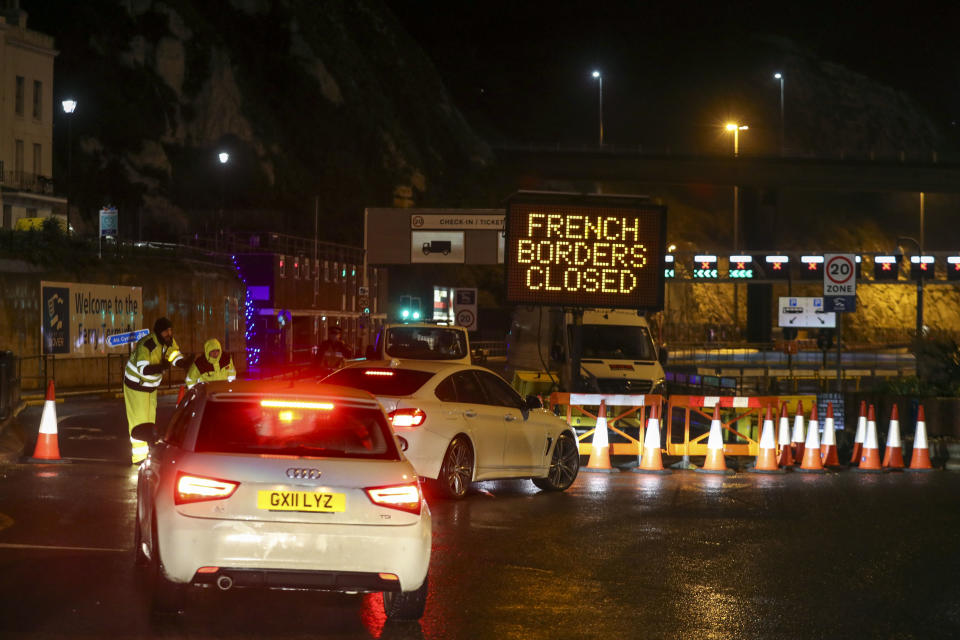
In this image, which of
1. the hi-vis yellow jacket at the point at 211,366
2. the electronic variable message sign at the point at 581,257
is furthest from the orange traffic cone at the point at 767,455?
the hi-vis yellow jacket at the point at 211,366

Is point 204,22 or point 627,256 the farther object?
point 204,22

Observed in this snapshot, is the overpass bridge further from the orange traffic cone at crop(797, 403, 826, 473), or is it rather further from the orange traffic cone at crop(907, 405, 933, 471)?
the orange traffic cone at crop(797, 403, 826, 473)

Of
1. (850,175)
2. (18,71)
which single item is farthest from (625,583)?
(850,175)

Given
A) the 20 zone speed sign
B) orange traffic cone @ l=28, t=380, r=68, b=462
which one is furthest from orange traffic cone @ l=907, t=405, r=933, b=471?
orange traffic cone @ l=28, t=380, r=68, b=462

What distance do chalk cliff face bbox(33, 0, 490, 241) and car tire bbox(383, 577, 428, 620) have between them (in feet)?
202

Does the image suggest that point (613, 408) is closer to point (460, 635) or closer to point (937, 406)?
point (937, 406)

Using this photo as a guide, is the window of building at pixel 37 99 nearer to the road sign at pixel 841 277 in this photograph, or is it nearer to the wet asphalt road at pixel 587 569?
the road sign at pixel 841 277

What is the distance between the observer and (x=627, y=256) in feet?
70.9

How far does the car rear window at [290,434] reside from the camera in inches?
→ 313

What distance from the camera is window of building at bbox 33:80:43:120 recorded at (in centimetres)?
7025

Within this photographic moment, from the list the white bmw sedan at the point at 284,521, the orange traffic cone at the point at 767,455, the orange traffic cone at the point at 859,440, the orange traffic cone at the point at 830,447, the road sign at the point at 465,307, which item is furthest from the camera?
the road sign at the point at 465,307

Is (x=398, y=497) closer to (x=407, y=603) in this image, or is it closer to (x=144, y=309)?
(x=407, y=603)

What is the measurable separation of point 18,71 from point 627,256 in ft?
178

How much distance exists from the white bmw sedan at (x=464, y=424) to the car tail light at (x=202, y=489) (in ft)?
19.6
